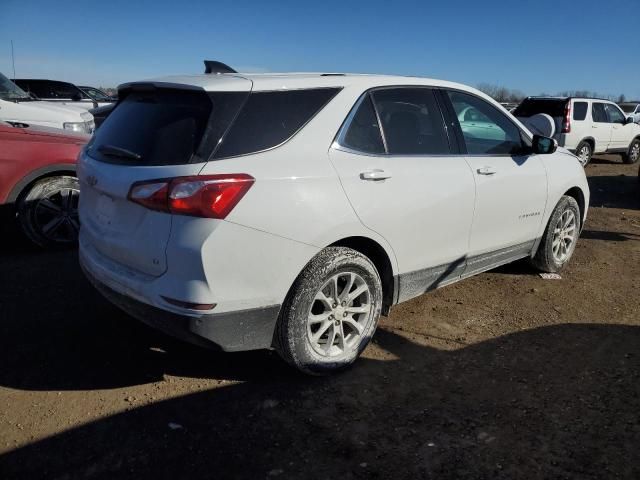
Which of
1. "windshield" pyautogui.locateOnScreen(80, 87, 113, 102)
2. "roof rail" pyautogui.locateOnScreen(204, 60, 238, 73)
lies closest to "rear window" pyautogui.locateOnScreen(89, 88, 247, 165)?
"roof rail" pyautogui.locateOnScreen(204, 60, 238, 73)

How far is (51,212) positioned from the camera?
17.8ft

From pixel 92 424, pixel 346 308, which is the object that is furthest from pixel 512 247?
pixel 92 424

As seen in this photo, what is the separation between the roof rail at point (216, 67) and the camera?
344 cm

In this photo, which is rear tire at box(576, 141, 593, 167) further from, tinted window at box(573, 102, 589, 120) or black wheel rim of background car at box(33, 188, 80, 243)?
black wheel rim of background car at box(33, 188, 80, 243)

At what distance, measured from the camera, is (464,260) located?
13.0 feet

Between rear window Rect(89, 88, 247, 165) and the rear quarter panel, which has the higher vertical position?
rear window Rect(89, 88, 247, 165)

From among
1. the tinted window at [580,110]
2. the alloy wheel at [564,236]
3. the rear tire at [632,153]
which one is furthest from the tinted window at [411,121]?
the rear tire at [632,153]

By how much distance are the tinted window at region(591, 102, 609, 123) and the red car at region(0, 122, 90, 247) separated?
13.1 metres

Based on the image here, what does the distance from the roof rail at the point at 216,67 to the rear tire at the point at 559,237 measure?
3.15 metres

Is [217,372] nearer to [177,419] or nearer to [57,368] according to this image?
[177,419]

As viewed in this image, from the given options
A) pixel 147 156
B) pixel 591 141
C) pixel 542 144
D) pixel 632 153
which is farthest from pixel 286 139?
pixel 632 153

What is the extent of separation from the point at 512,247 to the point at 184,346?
2736mm

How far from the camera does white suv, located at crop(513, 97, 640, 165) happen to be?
1332 centimetres

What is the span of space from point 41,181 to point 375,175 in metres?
3.81
